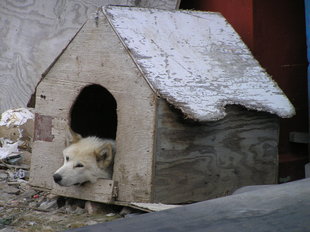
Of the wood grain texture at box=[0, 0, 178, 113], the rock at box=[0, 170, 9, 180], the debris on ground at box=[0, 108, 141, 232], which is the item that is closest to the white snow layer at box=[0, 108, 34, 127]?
the debris on ground at box=[0, 108, 141, 232]

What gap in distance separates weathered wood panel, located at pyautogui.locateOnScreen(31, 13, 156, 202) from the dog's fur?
0.14 metres

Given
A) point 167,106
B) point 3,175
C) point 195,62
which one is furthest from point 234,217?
point 3,175

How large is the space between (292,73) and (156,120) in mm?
2120

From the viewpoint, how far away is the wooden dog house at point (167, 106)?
4.64 metres

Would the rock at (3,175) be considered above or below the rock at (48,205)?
above

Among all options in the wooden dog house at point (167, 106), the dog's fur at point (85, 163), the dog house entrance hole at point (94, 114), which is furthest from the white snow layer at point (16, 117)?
the dog's fur at point (85, 163)

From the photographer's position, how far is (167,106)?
460 cm

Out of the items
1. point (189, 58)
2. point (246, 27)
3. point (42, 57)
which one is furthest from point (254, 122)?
point (42, 57)

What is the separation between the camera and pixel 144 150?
4.64m

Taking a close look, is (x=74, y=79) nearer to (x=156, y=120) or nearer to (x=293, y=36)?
(x=156, y=120)

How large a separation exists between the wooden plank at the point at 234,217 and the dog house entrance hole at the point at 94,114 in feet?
11.7

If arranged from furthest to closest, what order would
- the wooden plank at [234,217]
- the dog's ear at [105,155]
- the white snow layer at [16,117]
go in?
the white snow layer at [16,117], the dog's ear at [105,155], the wooden plank at [234,217]

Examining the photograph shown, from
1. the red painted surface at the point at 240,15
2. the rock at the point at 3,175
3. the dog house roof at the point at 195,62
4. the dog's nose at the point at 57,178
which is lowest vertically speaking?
the rock at the point at 3,175

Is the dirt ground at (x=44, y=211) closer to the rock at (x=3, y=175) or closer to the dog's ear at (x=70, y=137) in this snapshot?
the rock at (x=3, y=175)
